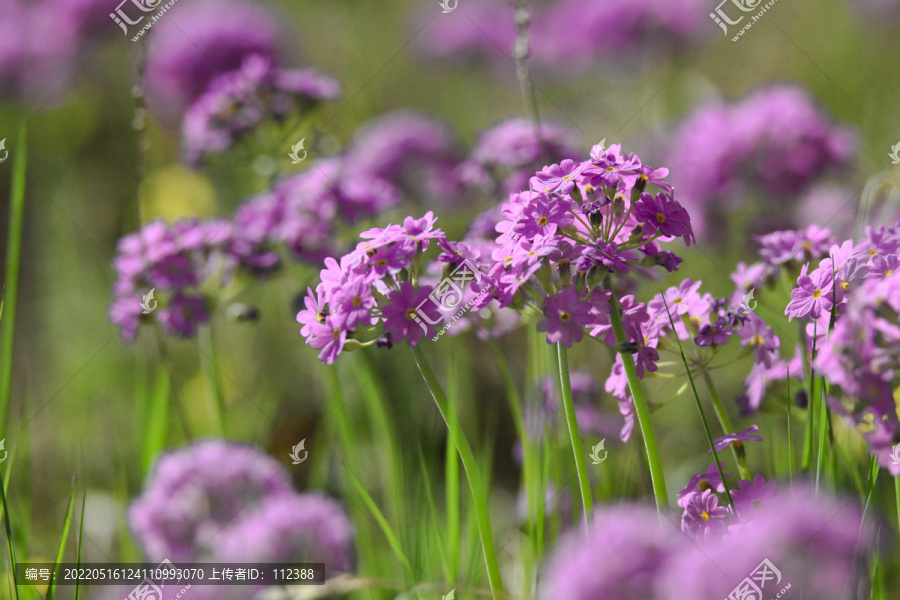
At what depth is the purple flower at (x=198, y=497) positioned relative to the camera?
2502mm

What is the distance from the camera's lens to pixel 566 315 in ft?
5.11

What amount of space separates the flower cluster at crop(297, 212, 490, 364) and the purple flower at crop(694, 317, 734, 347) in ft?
1.66

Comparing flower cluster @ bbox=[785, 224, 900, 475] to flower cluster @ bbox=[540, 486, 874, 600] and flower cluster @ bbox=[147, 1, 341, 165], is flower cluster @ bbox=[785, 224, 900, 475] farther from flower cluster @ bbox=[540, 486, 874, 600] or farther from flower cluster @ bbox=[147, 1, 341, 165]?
flower cluster @ bbox=[147, 1, 341, 165]

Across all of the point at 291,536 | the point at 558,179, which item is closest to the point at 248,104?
the point at 291,536

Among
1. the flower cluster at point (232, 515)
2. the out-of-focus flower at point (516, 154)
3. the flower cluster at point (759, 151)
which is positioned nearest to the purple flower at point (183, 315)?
the flower cluster at point (232, 515)

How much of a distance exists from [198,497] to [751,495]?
176cm

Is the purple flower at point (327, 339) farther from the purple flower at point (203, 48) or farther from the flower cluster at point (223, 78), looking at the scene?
the purple flower at point (203, 48)

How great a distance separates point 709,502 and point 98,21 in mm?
5378

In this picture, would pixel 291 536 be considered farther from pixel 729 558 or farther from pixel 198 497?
pixel 729 558

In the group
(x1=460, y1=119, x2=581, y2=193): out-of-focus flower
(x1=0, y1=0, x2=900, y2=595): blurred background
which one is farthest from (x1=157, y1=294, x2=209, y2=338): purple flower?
(x1=460, y1=119, x2=581, y2=193): out-of-focus flower

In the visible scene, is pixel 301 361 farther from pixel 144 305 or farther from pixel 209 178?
pixel 144 305

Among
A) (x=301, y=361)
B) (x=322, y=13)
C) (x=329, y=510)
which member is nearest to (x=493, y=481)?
(x=301, y=361)

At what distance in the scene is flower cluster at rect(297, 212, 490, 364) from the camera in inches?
62.0

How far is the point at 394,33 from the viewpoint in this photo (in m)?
7.95
